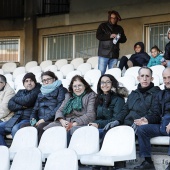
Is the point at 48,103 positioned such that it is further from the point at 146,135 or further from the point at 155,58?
the point at 155,58

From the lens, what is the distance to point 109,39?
1145 centimetres

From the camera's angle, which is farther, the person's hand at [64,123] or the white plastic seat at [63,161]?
the person's hand at [64,123]

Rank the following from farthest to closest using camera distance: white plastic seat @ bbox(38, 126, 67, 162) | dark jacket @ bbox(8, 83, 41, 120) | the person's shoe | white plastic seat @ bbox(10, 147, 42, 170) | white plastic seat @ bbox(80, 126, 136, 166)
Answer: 1. dark jacket @ bbox(8, 83, 41, 120)
2. white plastic seat @ bbox(38, 126, 67, 162)
3. the person's shoe
4. white plastic seat @ bbox(80, 126, 136, 166)
5. white plastic seat @ bbox(10, 147, 42, 170)

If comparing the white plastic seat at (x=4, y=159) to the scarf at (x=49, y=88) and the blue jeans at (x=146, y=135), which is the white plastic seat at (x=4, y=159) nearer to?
the blue jeans at (x=146, y=135)

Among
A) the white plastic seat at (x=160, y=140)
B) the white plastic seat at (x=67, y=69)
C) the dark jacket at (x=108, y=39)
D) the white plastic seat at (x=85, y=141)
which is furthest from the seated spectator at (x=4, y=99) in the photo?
the white plastic seat at (x=67, y=69)

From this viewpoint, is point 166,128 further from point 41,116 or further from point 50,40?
point 50,40

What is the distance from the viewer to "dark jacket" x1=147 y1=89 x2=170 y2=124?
6.87m

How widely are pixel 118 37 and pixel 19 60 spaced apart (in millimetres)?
7432

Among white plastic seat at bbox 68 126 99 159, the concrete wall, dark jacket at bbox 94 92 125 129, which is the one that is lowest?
white plastic seat at bbox 68 126 99 159

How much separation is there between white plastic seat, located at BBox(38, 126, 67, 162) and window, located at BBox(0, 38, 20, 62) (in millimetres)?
11354

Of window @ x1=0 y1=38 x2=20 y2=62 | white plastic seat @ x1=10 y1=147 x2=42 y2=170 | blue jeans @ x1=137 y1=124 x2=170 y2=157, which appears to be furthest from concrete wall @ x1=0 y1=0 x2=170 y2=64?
white plastic seat @ x1=10 y1=147 x2=42 y2=170

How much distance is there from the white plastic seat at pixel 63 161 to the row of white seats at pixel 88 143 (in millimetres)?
322

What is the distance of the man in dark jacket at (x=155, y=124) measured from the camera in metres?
6.39

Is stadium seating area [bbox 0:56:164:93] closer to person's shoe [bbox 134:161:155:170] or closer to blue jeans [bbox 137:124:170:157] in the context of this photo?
blue jeans [bbox 137:124:170:157]
